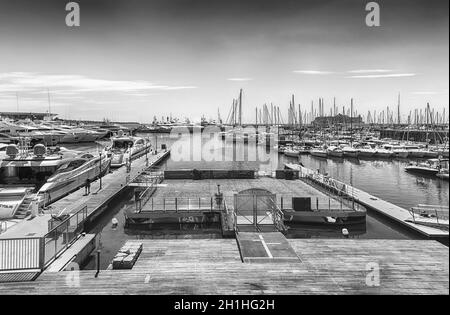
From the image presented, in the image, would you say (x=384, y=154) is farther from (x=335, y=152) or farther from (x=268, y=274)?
(x=268, y=274)

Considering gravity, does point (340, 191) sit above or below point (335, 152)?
below

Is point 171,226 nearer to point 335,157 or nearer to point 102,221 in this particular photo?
point 102,221

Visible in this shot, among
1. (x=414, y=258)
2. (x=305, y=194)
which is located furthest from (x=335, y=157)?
(x=414, y=258)

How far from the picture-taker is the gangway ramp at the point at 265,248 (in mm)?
11297

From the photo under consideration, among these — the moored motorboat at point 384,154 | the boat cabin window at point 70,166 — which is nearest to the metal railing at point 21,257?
the boat cabin window at point 70,166

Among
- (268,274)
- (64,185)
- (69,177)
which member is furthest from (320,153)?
(268,274)

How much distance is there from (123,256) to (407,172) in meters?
45.1

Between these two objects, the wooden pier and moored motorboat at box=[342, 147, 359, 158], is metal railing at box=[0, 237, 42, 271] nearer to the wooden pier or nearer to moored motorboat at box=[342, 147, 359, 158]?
the wooden pier

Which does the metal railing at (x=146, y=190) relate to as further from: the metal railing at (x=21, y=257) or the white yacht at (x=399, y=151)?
the white yacht at (x=399, y=151)

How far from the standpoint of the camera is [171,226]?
22016 millimetres

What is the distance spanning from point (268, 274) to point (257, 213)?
27.7 feet

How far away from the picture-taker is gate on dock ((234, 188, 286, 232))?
650 inches

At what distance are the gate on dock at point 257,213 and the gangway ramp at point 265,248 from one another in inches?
71.5

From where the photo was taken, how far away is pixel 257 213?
1820cm
